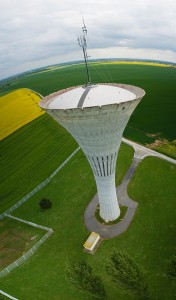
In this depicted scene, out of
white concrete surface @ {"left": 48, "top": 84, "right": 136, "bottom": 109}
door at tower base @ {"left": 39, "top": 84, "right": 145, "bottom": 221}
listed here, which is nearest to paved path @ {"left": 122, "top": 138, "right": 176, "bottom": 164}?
door at tower base @ {"left": 39, "top": 84, "right": 145, "bottom": 221}

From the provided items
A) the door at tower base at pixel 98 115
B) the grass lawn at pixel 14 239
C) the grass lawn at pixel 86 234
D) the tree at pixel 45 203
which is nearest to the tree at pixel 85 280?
the grass lawn at pixel 86 234

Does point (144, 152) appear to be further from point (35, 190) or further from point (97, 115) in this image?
point (97, 115)

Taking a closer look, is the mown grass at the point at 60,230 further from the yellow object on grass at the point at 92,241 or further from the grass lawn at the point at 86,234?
the yellow object on grass at the point at 92,241

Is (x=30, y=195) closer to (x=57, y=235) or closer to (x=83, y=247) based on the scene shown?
(x=57, y=235)

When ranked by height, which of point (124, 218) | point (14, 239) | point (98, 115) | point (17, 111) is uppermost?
point (98, 115)

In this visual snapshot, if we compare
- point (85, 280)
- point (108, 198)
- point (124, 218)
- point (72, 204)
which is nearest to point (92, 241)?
point (108, 198)

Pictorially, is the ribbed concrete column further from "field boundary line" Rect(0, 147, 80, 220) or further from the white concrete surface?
"field boundary line" Rect(0, 147, 80, 220)

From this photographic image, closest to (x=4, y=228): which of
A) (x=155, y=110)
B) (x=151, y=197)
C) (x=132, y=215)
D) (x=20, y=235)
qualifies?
(x=20, y=235)
